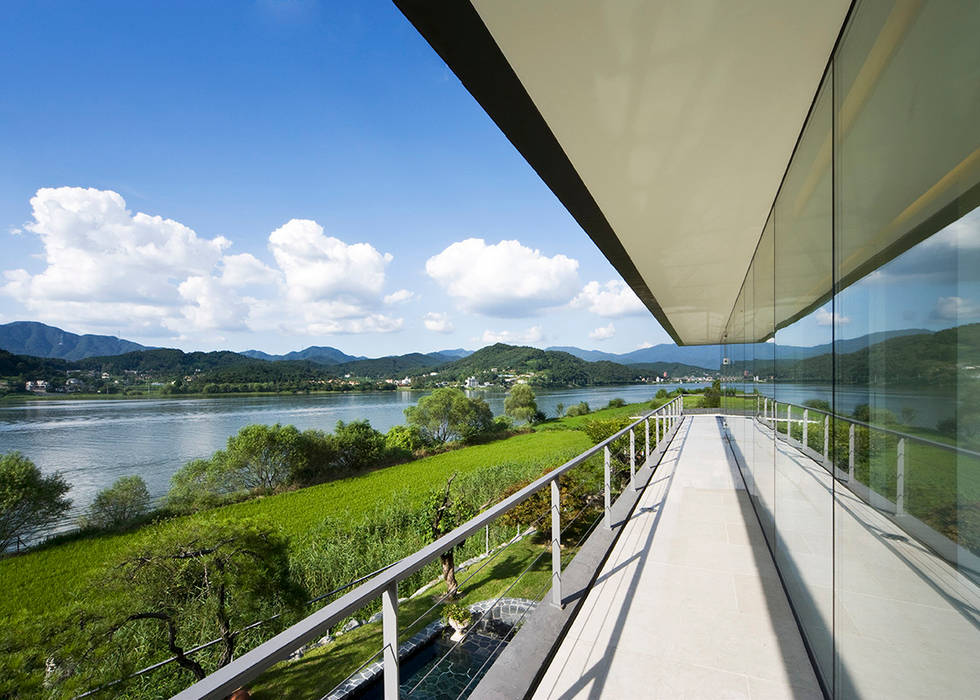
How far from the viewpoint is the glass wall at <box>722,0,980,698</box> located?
0.75 meters

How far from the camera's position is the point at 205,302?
54375 mm

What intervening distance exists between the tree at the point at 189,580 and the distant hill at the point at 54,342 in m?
39.6

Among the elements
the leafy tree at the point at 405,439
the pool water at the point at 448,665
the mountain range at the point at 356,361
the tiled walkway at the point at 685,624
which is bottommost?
the leafy tree at the point at 405,439

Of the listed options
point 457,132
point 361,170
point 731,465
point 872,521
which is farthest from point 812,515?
point 361,170

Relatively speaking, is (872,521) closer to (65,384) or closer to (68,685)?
(68,685)

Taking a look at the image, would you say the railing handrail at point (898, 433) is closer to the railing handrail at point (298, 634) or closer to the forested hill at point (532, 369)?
the railing handrail at point (298, 634)

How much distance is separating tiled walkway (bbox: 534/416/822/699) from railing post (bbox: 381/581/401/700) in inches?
34.6

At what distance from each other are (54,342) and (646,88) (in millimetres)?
59345

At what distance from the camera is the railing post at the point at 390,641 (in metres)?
0.94

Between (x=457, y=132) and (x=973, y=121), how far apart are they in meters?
13.0

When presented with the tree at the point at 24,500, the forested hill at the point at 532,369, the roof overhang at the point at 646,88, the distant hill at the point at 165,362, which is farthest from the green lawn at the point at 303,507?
the distant hill at the point at 165,362

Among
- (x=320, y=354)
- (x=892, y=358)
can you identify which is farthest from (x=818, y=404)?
(x=320, y=354)

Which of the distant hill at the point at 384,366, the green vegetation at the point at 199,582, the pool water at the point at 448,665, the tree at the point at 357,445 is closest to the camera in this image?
the green vegetation at the point at 199,582

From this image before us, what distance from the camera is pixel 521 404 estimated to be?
139 ft
